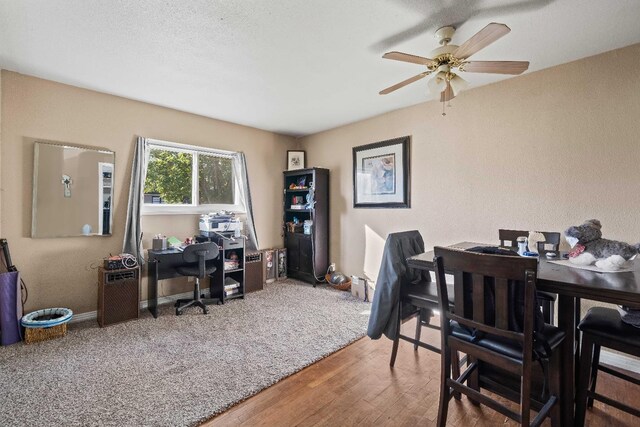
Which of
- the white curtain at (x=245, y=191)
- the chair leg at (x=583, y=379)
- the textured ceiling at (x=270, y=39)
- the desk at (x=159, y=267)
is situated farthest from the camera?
the white curtain at (x=245, y=191)

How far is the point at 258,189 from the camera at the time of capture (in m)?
4.49

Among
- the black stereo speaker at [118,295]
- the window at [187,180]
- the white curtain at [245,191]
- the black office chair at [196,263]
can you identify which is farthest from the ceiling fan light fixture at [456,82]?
the black stereo speaker at [118,295]

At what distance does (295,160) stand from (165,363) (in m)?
3.43

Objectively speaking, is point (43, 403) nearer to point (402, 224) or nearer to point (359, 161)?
point (402, 224)

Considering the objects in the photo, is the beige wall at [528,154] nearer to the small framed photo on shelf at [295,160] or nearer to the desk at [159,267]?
the small framed photo on shelf at [295,160]

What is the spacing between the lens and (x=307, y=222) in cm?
440

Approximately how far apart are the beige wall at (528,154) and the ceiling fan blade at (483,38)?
111cm

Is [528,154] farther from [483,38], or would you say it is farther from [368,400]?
[368,400]

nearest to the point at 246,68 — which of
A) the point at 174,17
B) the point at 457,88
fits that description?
the point at 174,17

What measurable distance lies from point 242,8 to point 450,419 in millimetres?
2766

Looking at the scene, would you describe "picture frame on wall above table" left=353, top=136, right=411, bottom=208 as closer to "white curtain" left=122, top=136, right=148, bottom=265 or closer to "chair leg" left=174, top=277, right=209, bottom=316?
"chair leg" left=174, top=277, right=209, bottom=316

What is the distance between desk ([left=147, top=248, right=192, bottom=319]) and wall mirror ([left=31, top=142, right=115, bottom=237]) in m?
0.60

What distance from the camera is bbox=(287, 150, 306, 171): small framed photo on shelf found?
4.80m

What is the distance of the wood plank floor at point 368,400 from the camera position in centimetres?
161
